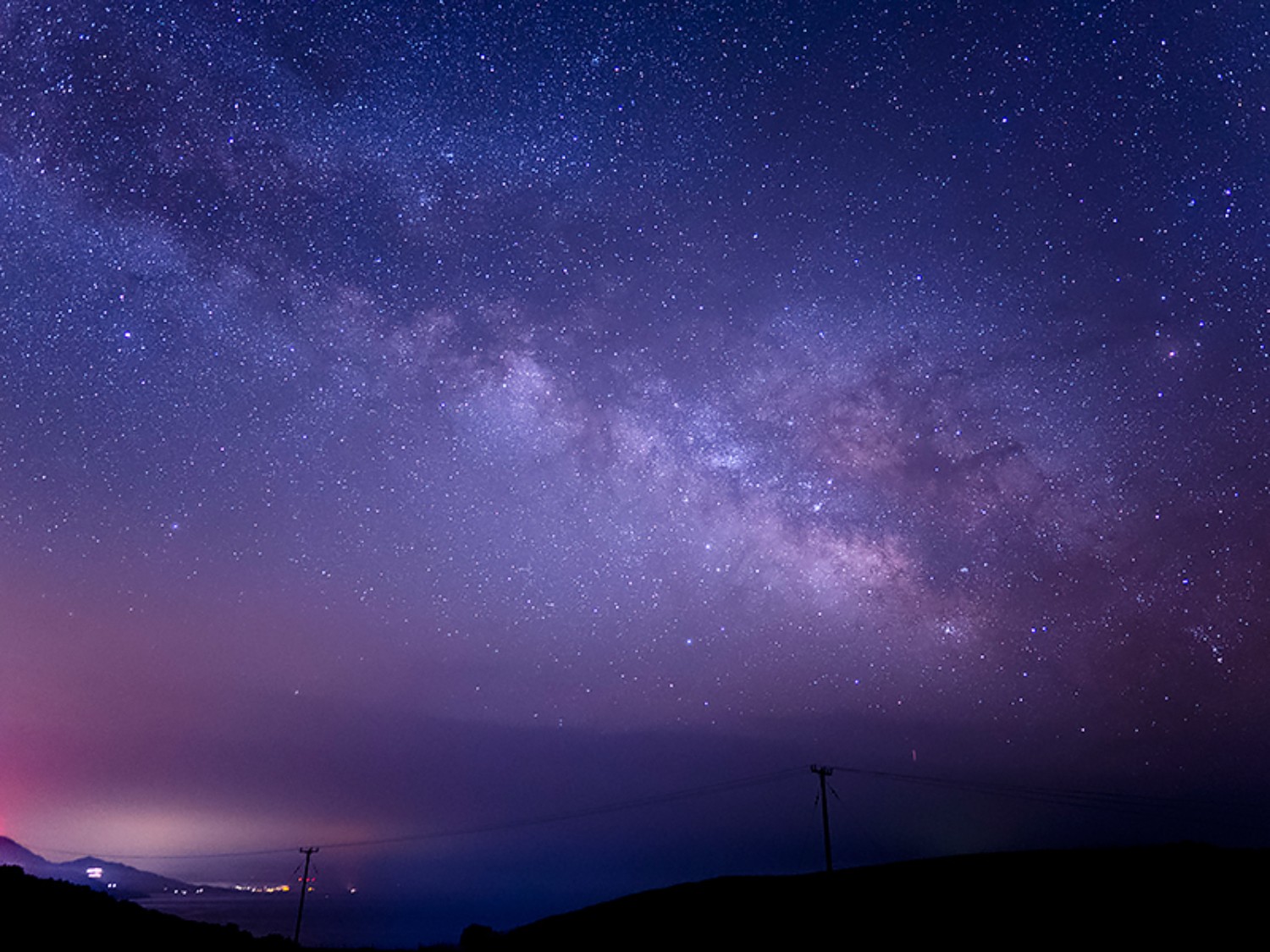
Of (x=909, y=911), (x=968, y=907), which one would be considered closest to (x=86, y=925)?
(x=909, y=911)

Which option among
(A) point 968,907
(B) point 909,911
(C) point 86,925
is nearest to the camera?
(C) point 86,925

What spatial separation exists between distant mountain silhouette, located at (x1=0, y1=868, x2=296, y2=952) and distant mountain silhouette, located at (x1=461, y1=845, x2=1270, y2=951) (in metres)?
14.4

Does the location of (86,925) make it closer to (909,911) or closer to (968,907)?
(909,911)

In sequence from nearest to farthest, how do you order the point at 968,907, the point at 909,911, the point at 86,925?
the point at 86,925
the point at 968,907
the point at 909,911

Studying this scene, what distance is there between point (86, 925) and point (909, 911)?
29036mm

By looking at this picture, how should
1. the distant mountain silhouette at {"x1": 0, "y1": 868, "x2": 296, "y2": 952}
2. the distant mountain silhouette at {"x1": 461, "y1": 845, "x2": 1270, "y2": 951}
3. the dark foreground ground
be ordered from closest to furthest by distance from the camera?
the distant mountain silhouette at {"x1": 461, "y1": 845, "x2": 1270, "y2": 951} < the dark foreground ground < the distant mountain silhouette at {"x1": 0, "y1": 868, "x2": 296, "y2": 952}

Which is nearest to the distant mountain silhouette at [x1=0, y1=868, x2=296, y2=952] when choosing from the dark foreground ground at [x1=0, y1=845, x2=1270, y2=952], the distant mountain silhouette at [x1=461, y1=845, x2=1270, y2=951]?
the dark foreground ground at [x1=0, y1=845, x2=1270, y2=952]

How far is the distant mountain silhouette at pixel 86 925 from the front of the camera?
82.1 ft

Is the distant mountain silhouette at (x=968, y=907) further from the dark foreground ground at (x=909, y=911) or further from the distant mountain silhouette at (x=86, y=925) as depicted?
the distant mountain silhouette at (x=86, y=925)

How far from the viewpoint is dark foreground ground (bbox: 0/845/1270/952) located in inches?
956

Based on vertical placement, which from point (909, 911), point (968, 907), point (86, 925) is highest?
point (968, 907)

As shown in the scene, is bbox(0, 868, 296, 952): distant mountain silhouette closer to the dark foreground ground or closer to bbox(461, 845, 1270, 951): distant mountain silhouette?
the dark foreground ground

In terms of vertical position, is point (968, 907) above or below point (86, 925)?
above

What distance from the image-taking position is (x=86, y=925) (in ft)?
89.0
